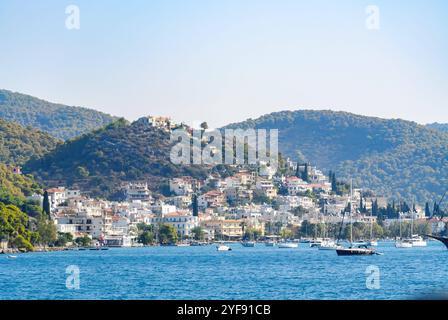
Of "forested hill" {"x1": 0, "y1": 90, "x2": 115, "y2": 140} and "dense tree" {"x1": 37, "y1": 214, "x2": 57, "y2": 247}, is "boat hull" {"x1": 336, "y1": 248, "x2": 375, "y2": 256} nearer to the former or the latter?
"dense tree" {"x1": 37, "y1": 214, "x2": 57, "y2": 247}

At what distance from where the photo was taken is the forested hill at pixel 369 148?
420 feet

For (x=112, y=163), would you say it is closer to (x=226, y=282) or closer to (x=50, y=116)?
(x=50, y=116)

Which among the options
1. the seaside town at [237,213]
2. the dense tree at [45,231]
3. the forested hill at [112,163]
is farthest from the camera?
the forested hill at [112,163]

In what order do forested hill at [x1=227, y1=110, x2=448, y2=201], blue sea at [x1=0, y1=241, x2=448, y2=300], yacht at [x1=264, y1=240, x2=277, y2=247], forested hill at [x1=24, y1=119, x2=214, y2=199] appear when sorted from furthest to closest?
1. forested hill at [x1=227, y1=110, x2=448, y2=201]
2. forested hill at [x1=24, y1=119, x2=214, y2=199]
3. yacht at [x1=264, y1=240, x2=277, y2=247]
4. blue sea at [x1=0, y1=241, x2=448, y2=300]

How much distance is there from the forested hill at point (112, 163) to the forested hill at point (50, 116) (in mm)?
41828

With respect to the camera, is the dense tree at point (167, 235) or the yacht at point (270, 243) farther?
the yacht at point (270, 243)

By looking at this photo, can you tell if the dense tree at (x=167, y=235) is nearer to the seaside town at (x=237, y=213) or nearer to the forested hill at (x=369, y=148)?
the seaside town at (x=237, y=213)

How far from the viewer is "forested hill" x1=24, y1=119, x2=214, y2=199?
4178 inches

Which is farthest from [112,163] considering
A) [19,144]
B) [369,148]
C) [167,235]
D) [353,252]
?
[353,252]

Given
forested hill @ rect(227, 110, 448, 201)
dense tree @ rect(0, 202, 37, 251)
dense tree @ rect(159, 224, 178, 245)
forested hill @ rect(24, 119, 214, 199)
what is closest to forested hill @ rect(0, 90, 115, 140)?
forested hill @ rect(227, 110, 448, 201)

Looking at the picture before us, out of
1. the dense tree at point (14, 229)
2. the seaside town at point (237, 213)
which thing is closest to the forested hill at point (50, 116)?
the seaside town at point (237, 213)

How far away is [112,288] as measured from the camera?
2630cm

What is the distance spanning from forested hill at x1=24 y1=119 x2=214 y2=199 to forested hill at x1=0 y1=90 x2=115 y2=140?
4183cm
